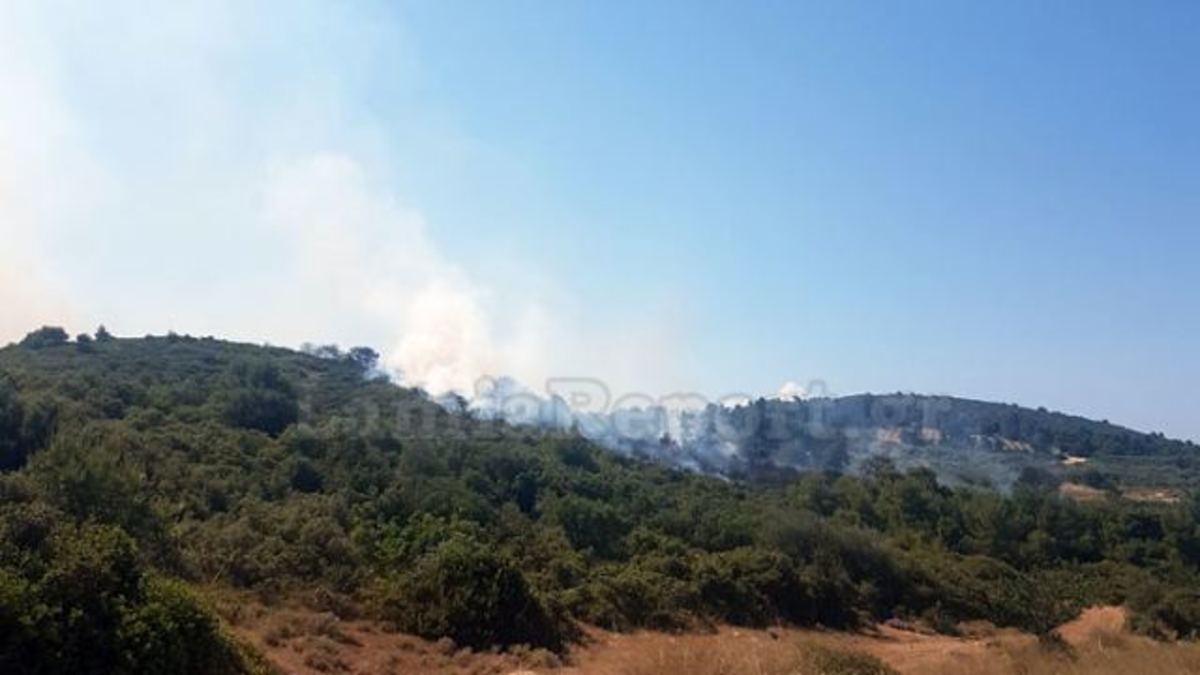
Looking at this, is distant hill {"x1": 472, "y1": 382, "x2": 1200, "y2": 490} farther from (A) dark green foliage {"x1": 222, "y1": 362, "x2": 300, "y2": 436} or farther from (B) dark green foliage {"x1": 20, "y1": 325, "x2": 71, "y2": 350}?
(B) dark green foliage {"x1": 20, "y1": 325, "x2": 71, "y2": 350}

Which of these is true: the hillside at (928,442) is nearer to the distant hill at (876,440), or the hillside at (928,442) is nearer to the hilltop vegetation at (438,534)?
the distant hill at (876,440)

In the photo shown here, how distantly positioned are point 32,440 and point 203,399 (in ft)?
47.9

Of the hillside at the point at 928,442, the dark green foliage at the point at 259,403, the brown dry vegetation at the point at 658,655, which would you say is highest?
the hillside at the point at 928,442

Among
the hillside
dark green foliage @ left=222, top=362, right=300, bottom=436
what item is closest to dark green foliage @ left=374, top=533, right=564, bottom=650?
dark green foliage @ left=222, top=362, right=300, bottom=436

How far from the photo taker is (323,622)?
17.2m

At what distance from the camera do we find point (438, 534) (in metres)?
23.7

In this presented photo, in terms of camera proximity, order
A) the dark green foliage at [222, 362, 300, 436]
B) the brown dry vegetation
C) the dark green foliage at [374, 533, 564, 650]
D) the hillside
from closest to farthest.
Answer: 1. the brown dry vegetation
2. the dark green foliage at [374, 533, 564, 650]
3. the dark green foliage at [222, 362, 300, 436]
4. the hillside

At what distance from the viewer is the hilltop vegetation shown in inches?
496

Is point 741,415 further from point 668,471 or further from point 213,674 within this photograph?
point 213,674

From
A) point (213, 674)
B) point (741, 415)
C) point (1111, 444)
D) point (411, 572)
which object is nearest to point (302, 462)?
point (411, 572)

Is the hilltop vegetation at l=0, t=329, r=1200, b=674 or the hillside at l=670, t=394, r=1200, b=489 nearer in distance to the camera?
the hilltop vegetation at l=0, t=329, r=1200, b=674

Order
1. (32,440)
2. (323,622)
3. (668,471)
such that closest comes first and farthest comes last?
1. (323,622)
2. (32,440)
3. (668,471)

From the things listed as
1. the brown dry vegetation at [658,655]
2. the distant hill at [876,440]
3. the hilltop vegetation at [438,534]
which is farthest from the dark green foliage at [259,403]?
the brown dry vegetation at [658,655]

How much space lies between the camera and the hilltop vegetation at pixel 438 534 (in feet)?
41.4
